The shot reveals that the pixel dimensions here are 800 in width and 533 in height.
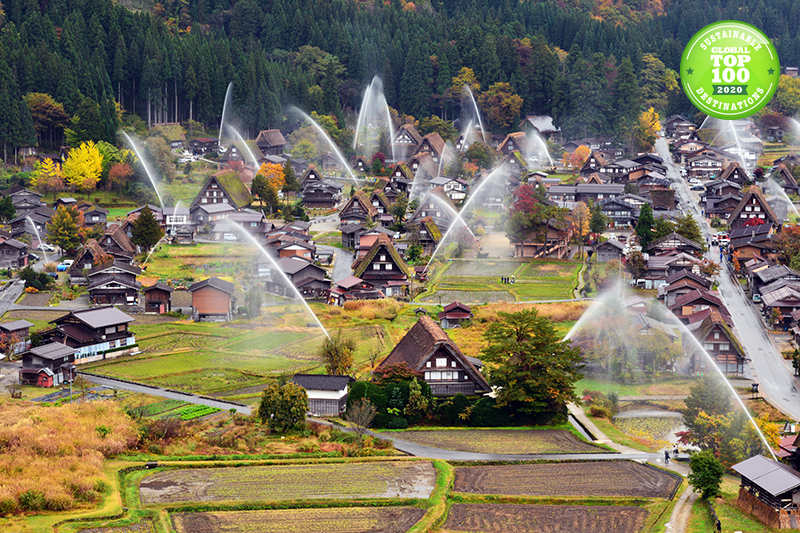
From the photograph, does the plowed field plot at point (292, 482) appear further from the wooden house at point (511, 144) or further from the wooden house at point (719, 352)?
the wooden house at point (511, 144)

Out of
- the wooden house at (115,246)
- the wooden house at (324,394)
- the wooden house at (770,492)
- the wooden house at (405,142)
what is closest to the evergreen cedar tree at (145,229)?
the wooden house at (115,246)

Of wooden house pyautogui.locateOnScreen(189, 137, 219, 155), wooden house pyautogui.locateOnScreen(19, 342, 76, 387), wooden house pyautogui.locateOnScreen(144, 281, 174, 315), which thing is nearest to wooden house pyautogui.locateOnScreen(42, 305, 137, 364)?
wooden house pyautogui.locateOnScreen(19, 342, 76, 387)

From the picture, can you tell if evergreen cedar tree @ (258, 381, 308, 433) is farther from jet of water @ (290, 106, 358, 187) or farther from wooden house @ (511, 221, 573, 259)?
jet of water @ (290, 106, 358, 187)

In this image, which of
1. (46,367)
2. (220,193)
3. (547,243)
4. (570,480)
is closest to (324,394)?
(570,480)

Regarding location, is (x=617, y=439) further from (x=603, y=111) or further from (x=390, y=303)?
(x=603, y=111)

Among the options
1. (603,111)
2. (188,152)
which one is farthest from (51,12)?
(603,111)
